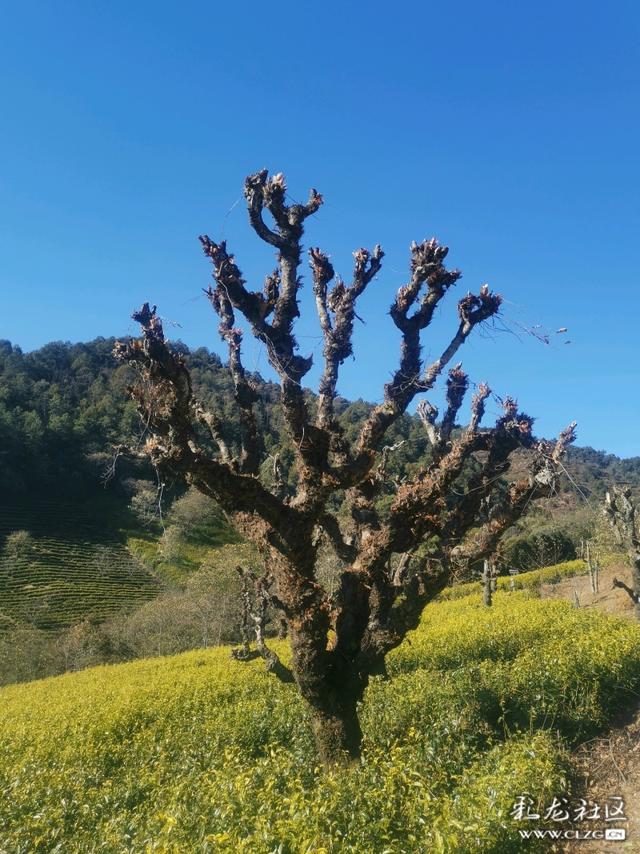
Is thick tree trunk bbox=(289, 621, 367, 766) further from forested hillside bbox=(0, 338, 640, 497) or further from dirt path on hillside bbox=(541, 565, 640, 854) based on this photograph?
forested hillside bbox=(0, 338, 640, 497)

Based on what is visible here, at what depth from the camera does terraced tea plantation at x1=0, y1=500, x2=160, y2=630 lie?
52594 mm

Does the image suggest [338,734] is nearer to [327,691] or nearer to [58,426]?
[327,691]

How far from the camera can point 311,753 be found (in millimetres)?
8742

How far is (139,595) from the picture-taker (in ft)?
200

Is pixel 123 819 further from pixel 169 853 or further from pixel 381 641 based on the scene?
pixel 381 641

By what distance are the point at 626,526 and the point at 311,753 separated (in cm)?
1580

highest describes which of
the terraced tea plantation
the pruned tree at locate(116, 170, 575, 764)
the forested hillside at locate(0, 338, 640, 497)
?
the forested hillside at locate(0, 338, 640, 497)

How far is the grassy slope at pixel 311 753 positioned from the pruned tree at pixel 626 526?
252cm

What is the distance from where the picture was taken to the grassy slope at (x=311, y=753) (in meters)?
5.84

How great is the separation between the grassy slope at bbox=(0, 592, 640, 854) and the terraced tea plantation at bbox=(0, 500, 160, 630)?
3715 cm

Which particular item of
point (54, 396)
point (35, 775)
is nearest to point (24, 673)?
point (35, 775)

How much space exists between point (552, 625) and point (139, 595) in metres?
51.5

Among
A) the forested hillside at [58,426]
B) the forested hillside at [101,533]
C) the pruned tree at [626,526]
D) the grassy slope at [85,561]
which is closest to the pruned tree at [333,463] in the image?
the forested hillside at [101,533]

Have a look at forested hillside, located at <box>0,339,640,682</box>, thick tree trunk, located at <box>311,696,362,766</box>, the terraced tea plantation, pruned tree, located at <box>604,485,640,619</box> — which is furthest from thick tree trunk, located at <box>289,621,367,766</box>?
the terraced tea plantation
